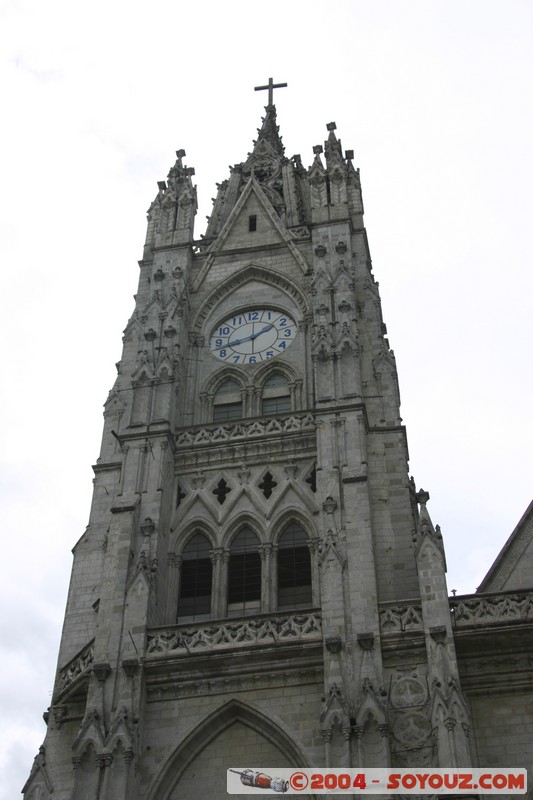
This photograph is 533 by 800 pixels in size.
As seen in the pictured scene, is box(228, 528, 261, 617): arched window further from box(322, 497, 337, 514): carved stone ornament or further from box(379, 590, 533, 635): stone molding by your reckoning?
box(379, 590, 533, 635): stone molding

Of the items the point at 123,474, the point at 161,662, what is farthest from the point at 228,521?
the point at 161,662

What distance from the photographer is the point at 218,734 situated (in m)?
23.1

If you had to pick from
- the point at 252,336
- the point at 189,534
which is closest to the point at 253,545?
the point at 189,534

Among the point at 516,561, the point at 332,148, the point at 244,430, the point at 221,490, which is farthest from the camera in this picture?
the point at 332,148

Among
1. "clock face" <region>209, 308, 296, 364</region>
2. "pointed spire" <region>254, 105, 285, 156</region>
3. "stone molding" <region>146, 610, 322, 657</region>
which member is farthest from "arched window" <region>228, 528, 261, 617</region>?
"pointed spire" <region>254, 105, 285, 156</region>

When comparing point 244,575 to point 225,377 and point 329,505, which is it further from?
point 225,377

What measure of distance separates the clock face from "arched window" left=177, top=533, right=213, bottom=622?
667cm

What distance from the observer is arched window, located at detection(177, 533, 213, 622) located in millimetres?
26250

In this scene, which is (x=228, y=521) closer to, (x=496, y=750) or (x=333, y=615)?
(x=333, y=615)

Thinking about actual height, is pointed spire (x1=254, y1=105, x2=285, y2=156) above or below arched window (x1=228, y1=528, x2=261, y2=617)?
above

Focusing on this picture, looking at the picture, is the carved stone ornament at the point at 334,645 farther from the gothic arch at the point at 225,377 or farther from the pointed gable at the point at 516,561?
the gothic arch at the point at 225,377

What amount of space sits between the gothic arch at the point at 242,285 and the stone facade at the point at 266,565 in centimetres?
7

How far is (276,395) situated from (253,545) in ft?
17.9

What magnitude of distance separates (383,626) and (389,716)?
2026 mm
